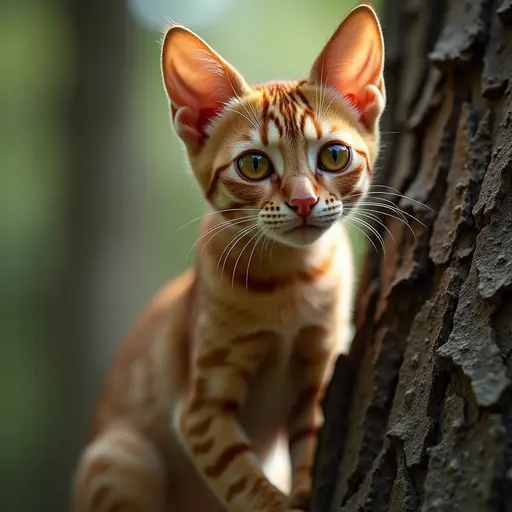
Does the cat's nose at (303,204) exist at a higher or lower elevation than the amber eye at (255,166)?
lower

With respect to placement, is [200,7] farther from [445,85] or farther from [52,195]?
[445,85]

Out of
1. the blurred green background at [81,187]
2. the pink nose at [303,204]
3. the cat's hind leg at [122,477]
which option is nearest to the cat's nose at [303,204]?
the pink nose at [303,204]

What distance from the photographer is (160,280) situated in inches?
130

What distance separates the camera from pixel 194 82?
55.7 inches

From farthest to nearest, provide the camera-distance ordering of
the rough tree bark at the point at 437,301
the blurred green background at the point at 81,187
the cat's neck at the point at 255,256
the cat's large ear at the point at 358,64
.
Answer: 1. the blurred green background at the point at 81,187
2. the cat's neck at the point at 255,256
3. the cat's large ear at the point at 358,64
4. the rough tree bark at the point at 437,301

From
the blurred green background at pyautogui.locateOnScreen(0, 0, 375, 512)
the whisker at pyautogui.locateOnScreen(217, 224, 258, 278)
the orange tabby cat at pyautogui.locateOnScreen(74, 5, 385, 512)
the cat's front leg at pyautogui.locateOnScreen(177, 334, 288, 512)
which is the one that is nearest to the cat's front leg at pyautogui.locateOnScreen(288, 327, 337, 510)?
the orange tabby cat at pyautogui.locateOnScreen(74, 5, 385, 512)

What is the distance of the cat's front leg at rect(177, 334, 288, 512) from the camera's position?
4.45 ft

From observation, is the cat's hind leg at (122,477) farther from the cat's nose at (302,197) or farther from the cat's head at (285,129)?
the cat's nose at (302,197)

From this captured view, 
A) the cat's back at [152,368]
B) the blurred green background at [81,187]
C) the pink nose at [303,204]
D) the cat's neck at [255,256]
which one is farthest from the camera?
the blurred green background at [81,187]

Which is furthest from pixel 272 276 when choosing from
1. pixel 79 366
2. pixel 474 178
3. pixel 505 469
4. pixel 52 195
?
pixel 52 195

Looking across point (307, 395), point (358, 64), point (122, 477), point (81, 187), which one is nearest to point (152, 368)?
point (122, 477)

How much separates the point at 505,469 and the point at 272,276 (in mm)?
737

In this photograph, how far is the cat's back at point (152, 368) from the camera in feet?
5.38

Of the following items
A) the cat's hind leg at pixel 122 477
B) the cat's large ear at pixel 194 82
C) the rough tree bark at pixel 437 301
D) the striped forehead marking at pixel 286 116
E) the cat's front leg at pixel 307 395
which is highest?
the cat's large ear at pixel 194 82
